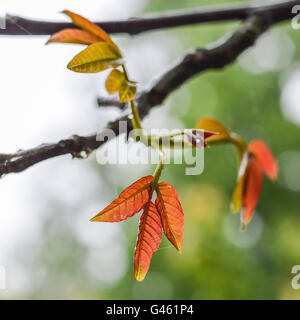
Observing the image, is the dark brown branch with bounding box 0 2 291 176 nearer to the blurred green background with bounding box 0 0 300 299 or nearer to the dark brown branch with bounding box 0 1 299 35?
the dark brown branch with bounding box 0 1 299 35

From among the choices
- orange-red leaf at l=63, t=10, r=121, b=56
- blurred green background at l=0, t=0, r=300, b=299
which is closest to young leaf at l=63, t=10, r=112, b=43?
orange-red leaf at l=63, t=10, r=121, b=56

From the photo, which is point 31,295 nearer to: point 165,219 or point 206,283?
point 206,283

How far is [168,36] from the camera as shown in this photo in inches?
80.6

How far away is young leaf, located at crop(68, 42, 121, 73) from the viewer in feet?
0.80

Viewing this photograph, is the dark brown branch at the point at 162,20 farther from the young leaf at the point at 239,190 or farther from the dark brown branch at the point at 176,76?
the young leaf at the point at 239,190

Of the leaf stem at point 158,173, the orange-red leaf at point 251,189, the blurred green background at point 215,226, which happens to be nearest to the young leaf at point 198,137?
the leaf stem at point 158,173

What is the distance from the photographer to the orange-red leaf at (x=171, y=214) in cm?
26

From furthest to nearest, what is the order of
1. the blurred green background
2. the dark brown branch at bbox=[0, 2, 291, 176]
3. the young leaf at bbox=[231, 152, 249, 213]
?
the blurred green background, the young leaf at bbox=[231, 152, 249, 213], the dark brown branch at bbox=[0, 2, 291, 176]

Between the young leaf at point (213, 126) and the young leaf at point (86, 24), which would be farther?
the young leaf at point (213, 126)

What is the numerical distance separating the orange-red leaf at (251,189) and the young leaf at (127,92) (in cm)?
17

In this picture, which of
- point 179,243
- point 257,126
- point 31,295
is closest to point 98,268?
point 31,295

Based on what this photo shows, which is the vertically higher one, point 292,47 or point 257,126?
point 292,47

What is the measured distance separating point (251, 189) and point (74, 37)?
0.75 feet
